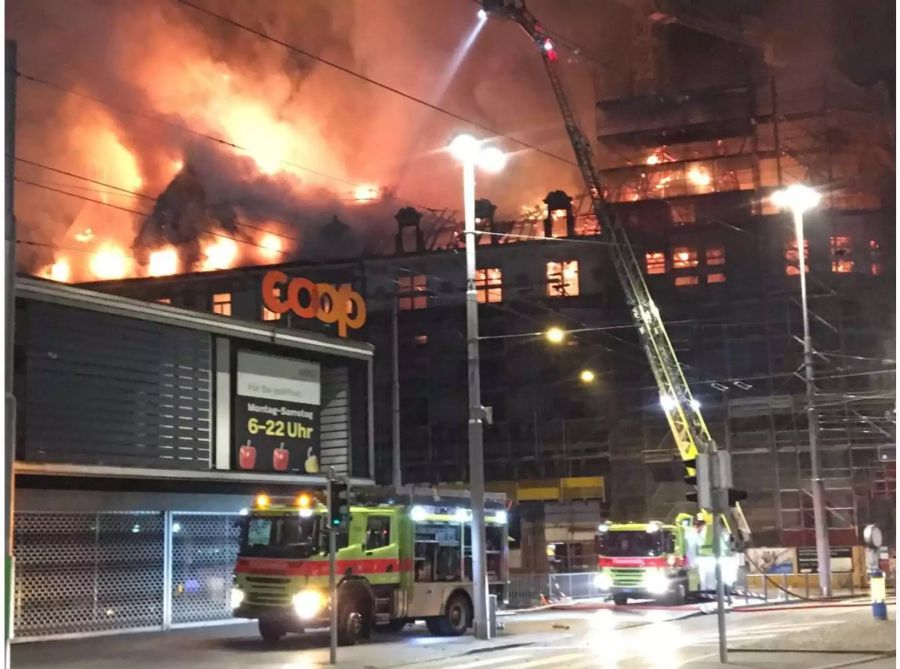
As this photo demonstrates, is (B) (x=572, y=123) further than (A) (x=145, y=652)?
Yes

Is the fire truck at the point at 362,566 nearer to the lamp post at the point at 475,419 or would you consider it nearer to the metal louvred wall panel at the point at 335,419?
the lamp post at the point at 475,419

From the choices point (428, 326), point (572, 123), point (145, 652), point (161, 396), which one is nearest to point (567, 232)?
point (428, 326)

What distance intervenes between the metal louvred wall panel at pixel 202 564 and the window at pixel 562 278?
39.0m

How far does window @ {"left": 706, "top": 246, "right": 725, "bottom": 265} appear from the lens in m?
60.7

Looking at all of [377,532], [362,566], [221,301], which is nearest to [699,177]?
[221,301]

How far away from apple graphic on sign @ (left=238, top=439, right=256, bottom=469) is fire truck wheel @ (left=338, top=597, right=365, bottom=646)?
6.55 metres

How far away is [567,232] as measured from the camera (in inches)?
2667

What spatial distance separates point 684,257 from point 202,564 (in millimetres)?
42971

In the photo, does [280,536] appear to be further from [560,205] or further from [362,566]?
[560,205]

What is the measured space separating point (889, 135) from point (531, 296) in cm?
2416

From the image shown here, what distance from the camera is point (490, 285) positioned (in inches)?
2518

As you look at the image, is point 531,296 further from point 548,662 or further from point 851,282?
point 548,662

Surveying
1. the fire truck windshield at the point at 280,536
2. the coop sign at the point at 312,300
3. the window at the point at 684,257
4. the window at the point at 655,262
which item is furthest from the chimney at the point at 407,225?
the fire truck windshield at the point at 280,536

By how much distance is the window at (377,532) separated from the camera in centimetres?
2045
